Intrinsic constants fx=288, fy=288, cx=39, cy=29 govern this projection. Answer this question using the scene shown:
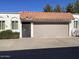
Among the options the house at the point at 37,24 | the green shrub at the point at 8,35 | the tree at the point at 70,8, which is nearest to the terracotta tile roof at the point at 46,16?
the house at the point at 37,24

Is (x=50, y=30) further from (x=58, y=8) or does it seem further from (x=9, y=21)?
(x=58, y=8)

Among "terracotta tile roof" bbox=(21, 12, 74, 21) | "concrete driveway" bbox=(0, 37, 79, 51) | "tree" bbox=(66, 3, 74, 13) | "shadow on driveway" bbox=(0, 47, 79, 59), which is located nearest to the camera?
"shadow on driveway" bbox=(0, 47, 79, 59)

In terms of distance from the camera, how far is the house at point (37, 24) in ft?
148

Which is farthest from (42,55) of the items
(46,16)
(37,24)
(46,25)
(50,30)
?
(46,16)

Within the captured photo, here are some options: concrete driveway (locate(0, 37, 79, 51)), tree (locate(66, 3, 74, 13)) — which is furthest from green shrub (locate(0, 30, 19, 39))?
tree (locate(66, 3, 74, 13))

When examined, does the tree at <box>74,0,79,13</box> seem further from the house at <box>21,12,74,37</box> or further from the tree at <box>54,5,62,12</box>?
the house at <box>21,12,74,37</box>

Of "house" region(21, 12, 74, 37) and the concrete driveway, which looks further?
"house" region(21, 12, 74, 37)

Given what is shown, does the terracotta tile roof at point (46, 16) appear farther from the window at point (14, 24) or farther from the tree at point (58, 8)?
the tree at point (58, 8)

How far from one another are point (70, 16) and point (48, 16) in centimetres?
360

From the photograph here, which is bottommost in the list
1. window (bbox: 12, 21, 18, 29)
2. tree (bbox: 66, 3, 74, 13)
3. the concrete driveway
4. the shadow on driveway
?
the concrete driveway

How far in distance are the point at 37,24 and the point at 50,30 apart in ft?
7.72

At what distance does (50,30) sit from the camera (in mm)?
46375

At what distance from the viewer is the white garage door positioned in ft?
150

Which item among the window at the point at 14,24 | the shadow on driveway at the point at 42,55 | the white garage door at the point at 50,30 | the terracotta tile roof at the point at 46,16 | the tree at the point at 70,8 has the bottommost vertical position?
the shadow on driveway at the point at 42,55
